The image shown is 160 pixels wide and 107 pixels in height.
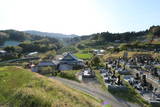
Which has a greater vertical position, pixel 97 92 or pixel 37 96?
pixel 37 96

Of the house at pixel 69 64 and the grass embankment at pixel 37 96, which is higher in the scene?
the grass embankment at pixel 37 96

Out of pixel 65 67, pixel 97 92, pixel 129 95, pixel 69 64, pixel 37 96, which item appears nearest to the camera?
pixel 37 96

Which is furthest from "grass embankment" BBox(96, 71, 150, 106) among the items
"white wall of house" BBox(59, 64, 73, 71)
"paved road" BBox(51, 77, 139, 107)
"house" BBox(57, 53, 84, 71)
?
"white wall of house" BBox(59, 64, 73, 71)

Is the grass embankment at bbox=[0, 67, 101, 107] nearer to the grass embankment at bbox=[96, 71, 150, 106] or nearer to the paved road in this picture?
the paved road

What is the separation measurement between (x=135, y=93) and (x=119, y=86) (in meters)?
2.23

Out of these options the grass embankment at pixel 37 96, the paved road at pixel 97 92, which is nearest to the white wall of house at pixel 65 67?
the paved road at pixel 97 92

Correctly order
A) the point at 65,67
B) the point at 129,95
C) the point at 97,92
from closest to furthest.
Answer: the point at 129,95
the point at 97,92
the point at 65,67

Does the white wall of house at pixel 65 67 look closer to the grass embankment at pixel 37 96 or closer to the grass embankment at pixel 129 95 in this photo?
the grass embankment at pixel 129 95

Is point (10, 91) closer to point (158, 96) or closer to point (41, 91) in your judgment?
point (41, 91)

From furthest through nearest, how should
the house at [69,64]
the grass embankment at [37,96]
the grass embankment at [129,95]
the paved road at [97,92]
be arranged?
the house at [69,64] → the grass embankment at [129,95] → the paved road at [97,92] → the grass embankment at [37,96]

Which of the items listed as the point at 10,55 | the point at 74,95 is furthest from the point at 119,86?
the point at 10,55

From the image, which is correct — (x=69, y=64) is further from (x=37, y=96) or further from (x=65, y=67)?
(x=37, y=96)

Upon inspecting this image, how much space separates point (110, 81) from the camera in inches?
1092

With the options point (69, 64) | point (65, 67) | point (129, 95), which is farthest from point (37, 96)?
point (69, 64)
